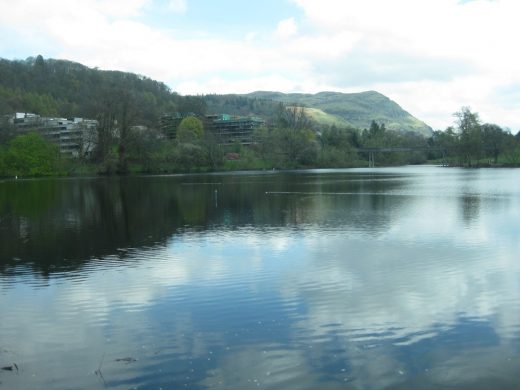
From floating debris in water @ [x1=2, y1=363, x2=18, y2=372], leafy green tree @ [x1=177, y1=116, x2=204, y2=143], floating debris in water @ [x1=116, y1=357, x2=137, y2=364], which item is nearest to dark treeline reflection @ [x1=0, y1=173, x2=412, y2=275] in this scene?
floating debris in water @ [x1=2, y1=363, x2=18, y2=372]

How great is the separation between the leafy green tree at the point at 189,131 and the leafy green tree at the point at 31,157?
36.7 m

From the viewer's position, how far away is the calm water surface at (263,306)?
9.73 meters

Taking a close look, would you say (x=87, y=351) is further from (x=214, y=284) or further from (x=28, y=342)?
(x=214, y=284)

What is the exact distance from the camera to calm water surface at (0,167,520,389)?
973cm

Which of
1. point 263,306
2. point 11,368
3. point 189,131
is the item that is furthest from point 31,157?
point 11,368

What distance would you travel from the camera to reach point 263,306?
13852 mm

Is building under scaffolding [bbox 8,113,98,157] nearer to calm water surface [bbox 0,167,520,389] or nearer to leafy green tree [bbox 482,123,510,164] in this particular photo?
calm water surface [bbox 0,167,520,389]

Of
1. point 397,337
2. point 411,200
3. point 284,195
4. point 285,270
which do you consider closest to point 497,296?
point 397,337

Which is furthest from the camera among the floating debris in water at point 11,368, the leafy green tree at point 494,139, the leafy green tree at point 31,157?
the leafy green tree at point 494,139

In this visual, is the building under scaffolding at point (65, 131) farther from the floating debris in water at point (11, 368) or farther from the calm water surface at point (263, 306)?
the floating debris in water at point (11, 368)

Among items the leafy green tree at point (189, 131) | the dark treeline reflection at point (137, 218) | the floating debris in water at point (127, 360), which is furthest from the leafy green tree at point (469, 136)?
the floating debris in water at point (127, 360)

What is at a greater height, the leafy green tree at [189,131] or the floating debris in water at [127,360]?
the leafy green tree at [189,131]

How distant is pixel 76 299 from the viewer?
1492 cm

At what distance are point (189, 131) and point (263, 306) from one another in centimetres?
14828
